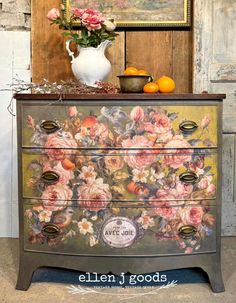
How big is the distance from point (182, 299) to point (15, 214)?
4.21 ft

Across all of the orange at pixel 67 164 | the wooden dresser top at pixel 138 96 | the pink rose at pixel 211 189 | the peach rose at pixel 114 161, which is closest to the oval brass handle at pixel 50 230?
the orange at pixel 67 164

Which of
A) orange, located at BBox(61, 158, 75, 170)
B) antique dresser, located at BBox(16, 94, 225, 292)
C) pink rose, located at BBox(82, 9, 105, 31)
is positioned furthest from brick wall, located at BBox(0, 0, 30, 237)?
orange, located at BBox(61, 158, 75, 170)

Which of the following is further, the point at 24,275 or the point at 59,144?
the point at 24,275

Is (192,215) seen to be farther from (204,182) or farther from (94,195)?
(94,195)

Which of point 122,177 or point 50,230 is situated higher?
point 122,177

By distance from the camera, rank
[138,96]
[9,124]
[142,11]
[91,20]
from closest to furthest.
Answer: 1. [138,96]
2. [91,20]
3. [142,11]
4. [9,124]

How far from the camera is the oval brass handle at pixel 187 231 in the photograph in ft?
6.66

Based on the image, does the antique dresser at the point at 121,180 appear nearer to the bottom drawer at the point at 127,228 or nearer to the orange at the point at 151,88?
the bottom drawer at the point at 127,228

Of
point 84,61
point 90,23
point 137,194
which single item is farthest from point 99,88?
point 137,194

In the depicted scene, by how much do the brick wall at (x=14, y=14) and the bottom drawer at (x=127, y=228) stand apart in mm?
1265

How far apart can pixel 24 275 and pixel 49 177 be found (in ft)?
1.62

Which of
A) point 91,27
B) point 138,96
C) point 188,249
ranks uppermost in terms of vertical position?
point 91,27

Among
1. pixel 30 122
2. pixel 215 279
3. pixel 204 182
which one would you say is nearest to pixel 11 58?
pixel 30 122

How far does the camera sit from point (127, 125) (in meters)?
1.97
